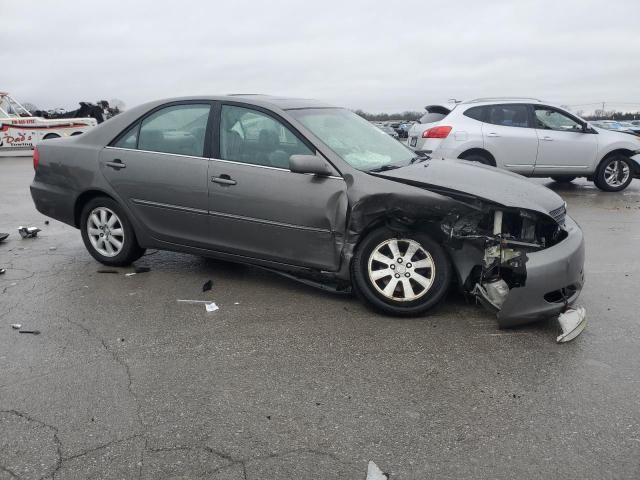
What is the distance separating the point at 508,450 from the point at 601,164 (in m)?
9.56

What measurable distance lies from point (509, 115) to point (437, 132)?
1378 millimetres

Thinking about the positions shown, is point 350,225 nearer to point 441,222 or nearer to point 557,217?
point 441,222

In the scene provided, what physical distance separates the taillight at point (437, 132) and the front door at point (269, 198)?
6172 millimetres

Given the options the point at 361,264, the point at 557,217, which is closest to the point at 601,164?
the point at 557,217

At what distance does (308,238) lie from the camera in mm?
4516

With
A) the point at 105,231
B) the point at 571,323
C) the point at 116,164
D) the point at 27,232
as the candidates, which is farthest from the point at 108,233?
the point at 571,323

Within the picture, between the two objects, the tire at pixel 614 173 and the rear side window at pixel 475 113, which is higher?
the rear side window at pixel 475 113

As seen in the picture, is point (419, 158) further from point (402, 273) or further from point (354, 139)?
point (402, 273)

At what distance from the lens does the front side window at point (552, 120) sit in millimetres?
10539

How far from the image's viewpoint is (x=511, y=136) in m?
10.4

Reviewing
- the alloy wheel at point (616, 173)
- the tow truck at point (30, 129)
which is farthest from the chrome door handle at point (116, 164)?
the tow truck at point (30, 129)

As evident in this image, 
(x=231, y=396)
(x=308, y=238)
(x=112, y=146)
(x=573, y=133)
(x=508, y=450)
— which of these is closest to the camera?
(x=508, y=450)

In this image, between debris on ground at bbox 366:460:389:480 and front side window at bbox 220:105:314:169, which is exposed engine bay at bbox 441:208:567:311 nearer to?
front side window at bbox 220:105:314:169

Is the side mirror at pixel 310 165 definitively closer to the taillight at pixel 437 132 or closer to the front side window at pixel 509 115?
the taillight at pixel 437 132
